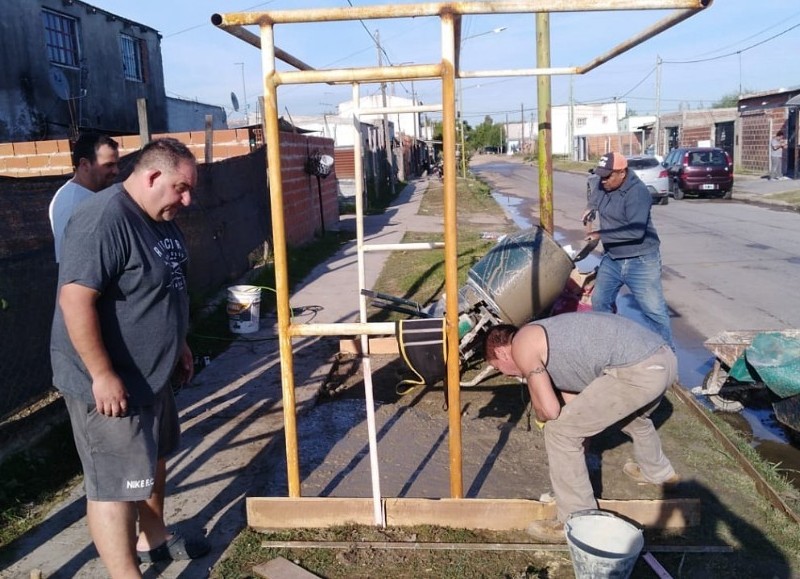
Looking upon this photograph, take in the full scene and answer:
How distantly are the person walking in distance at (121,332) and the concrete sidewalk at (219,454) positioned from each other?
71 centimetres

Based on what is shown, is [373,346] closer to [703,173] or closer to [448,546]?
[448,546]

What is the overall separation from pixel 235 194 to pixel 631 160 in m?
16.5

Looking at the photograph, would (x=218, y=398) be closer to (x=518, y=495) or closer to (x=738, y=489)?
(x=518, y=495)

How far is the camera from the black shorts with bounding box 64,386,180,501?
2.85 meters

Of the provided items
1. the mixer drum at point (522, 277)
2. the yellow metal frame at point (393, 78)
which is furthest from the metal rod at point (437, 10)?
the mixer drum at point (522, 277)

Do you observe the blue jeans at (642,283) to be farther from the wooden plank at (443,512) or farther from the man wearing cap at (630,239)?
the wooden plank at (443,512)

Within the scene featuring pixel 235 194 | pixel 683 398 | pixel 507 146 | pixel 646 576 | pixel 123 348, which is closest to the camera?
pixel 123 348

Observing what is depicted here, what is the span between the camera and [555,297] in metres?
5.89

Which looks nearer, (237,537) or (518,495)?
(237,537)

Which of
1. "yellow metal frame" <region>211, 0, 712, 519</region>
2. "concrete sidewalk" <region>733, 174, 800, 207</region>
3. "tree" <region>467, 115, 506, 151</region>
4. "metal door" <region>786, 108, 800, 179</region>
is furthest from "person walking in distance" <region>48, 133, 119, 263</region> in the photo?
"tree" <region>467, 115, 506, 151</region>

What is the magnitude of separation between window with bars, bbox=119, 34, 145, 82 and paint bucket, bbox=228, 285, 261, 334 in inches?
662

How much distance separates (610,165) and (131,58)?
2004 cm

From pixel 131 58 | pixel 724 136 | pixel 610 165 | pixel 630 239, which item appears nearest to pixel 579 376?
pixel 630 239

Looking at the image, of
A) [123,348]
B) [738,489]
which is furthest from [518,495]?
[123,348]
